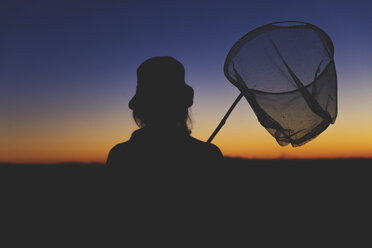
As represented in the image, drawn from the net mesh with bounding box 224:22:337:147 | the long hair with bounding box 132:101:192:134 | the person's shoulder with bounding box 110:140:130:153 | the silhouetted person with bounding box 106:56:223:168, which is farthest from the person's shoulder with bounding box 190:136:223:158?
the net mesh with bounding box 224:22:337:147

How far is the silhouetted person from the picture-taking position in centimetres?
143

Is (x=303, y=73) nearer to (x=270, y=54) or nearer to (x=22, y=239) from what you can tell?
(x=270, y=54)

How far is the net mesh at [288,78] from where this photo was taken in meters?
2.08

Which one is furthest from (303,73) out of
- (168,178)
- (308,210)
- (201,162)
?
(308,210)

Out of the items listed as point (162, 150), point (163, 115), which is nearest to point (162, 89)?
point (163, 115)

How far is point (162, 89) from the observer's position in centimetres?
157

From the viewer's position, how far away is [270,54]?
2.31m

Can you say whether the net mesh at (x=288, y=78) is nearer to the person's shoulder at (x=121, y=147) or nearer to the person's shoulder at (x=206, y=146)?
the person's shoulder at (x=206, y=146)

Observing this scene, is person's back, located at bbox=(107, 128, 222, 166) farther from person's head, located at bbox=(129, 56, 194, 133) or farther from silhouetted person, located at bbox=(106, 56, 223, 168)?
person's head, located at bbox=(129, 56, 194, 133)

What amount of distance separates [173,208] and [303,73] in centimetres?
167

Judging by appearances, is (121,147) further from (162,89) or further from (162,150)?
(162,89)

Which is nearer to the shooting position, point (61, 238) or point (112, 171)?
point (112, 171)

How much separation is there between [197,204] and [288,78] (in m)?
1.48

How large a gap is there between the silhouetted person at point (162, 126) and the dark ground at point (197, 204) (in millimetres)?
69
